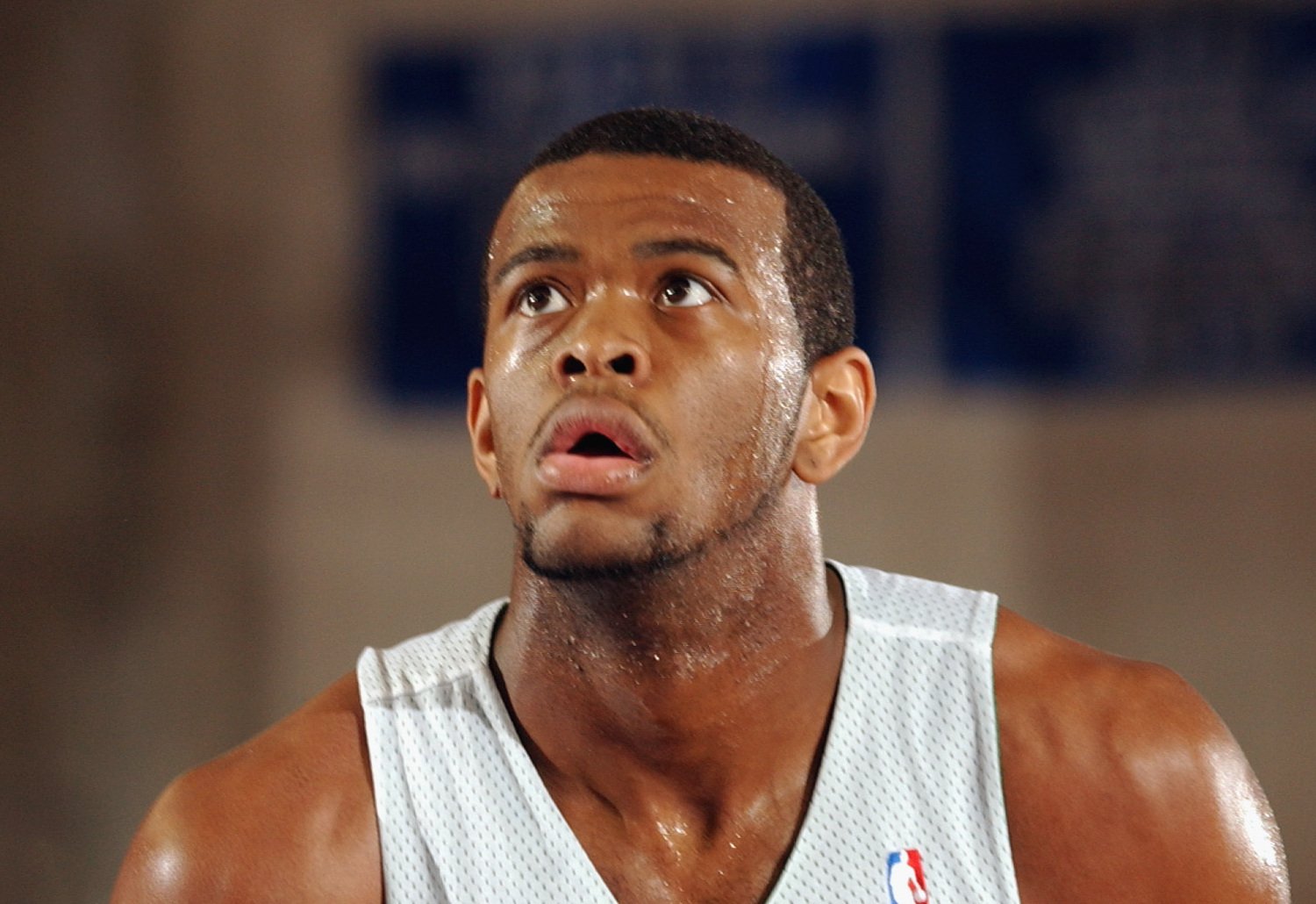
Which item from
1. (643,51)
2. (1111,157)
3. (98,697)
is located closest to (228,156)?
(643,51)

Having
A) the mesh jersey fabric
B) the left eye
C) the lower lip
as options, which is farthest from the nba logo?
the left eye

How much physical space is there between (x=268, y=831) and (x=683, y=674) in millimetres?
424

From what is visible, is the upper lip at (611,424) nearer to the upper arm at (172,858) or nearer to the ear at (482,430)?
the ear at (482,430)

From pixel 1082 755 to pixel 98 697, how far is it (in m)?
2.86

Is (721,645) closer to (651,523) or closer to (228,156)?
(651,523)

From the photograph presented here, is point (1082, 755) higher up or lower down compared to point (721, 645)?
lower down

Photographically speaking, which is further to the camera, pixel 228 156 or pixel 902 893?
pixel 228 156

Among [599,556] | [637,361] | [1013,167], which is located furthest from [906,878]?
[1013,167]

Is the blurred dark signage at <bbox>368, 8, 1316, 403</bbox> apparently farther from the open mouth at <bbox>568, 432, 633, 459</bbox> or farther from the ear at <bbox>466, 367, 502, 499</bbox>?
the open mouth at <bbox>568, 432, 633, 459</bbox>

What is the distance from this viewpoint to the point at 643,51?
3604 mm

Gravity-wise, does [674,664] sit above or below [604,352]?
below

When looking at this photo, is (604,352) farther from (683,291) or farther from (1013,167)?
(1013,167)

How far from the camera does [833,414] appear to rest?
5.51 feet

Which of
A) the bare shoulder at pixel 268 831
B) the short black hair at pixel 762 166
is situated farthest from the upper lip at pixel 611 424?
the bare shoulder at pixel 268 831
